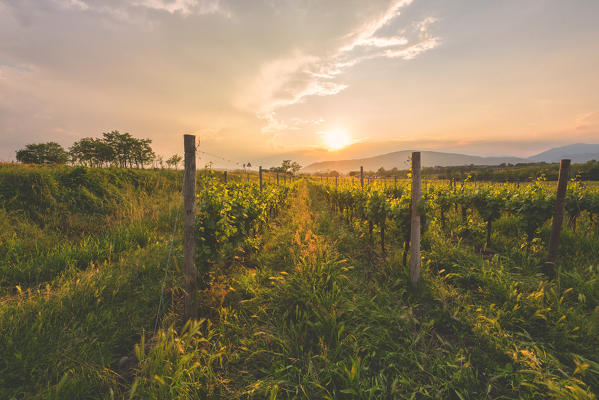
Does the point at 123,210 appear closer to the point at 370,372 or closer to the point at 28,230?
the point at 28,230

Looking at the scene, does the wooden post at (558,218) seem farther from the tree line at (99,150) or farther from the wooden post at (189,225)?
the tree line at (99,150)

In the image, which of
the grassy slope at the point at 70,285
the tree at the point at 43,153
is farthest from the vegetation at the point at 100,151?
the grassy slope at the point at 70,285

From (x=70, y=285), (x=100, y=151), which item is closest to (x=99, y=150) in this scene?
(x=100, y=151)

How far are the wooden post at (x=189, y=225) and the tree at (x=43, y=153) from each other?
7262 cm

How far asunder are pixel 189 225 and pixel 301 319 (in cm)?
191

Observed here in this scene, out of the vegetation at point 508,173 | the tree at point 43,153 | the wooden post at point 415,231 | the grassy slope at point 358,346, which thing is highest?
the tree at point 43,153

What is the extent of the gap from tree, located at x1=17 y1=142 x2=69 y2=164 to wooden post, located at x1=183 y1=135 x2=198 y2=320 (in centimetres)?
7262

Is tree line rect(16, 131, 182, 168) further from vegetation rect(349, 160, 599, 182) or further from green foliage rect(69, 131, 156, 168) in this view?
vegetation rect(349, 160, 599, 182)

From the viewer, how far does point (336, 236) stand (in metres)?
5.89

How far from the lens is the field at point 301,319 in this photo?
6.32 feet

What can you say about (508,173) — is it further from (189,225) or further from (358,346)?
(189,225)

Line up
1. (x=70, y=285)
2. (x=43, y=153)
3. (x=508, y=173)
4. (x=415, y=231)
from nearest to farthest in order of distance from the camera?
(x=70, y=285)
(x=415, y=231)
(x=508, y=173)
(x=43, y=153)

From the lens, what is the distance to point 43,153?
2114 inches

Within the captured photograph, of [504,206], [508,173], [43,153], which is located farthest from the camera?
[43,153]
